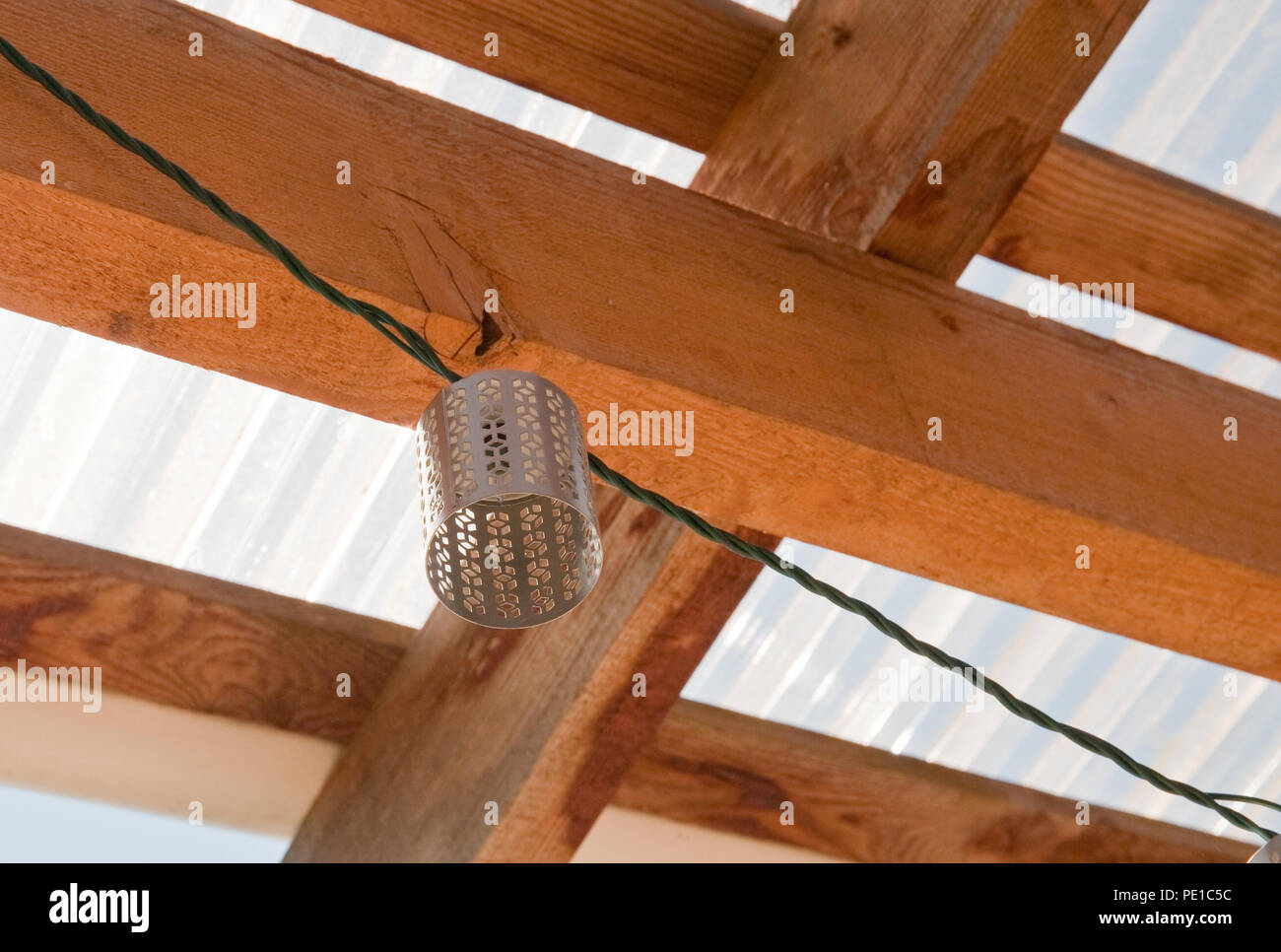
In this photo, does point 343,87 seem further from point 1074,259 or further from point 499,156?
point 1074,259

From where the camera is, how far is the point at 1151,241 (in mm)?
1895

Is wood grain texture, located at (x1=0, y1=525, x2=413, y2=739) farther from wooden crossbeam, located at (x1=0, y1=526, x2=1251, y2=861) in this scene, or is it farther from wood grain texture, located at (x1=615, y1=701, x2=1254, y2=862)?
wood grain texture, located at (x1=615, y1=701, x2=1254, y2=862)

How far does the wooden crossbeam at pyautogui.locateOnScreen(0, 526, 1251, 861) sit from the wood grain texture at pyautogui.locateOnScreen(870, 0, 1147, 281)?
0.43m

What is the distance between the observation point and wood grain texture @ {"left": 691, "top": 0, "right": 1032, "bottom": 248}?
1.60m

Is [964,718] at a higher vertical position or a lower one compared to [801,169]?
lower

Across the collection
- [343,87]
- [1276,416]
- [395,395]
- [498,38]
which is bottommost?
[395,395]

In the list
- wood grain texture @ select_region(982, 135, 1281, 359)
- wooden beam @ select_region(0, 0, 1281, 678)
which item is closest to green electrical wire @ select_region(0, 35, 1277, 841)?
wooden beam @ select_region(0, 0, 1281, 678)

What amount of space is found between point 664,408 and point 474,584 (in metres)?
0.33

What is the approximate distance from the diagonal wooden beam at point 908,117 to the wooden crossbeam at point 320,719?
16.4 inches

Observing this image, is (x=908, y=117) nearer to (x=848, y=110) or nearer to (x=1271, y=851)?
(x=848, y=110)

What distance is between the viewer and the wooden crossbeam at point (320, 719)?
6.20 feet

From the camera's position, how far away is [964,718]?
104 inches

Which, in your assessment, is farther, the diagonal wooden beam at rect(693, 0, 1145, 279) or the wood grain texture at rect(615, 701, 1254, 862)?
the wood grain texture at rect(615, 701, 1254, 862)
